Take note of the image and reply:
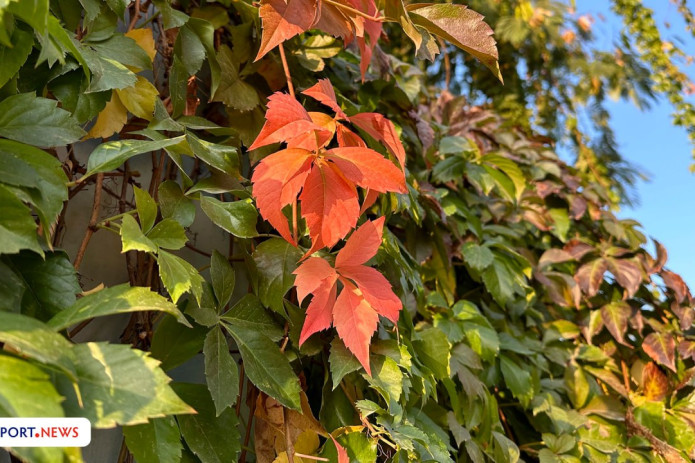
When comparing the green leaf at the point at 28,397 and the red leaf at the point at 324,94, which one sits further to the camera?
the red leaf at the point at 324,94

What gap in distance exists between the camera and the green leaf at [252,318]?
63cm

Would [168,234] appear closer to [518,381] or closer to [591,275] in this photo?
[518,381]

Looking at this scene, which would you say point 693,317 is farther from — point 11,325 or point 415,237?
point 11,325

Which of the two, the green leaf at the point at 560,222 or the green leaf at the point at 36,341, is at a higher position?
the green leaf at the point at 36,341

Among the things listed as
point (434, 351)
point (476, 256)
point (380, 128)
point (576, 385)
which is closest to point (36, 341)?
point (380, 128)

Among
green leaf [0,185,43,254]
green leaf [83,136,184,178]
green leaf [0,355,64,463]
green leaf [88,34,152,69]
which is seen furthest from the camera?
green leaf [88,34,152,69]

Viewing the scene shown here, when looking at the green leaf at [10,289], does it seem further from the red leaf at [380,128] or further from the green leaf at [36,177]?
the red leaf at [380,128]

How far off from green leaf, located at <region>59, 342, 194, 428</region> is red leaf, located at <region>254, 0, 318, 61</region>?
0.37 metres

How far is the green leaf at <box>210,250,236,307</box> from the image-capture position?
0.64 meters

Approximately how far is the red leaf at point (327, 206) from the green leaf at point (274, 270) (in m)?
0.09

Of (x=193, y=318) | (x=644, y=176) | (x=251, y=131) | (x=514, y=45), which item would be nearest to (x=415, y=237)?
(x=251, y=131)

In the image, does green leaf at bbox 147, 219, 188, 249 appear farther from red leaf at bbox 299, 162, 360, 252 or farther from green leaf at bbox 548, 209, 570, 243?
green leaf at bbox 548, 209, 570, 243

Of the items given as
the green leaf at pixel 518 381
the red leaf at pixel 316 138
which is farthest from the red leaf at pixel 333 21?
the green leaf at pixel 518 381

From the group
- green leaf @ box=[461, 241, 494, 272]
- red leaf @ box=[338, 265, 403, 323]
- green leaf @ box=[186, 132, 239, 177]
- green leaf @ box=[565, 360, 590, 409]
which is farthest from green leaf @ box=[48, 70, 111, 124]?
green leaf @ box=[565, 360, 590, 409]
